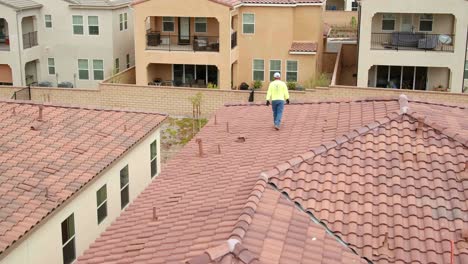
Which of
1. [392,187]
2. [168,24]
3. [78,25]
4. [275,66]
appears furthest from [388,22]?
[392,187]

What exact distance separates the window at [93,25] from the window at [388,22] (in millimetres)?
16512

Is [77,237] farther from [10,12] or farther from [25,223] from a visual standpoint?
[10,12]

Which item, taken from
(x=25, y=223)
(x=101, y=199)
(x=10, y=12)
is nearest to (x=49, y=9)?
(x=10, y=12)

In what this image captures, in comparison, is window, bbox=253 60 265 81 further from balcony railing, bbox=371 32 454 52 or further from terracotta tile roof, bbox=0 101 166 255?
terracotta tile roof, bbox=0 101 166 255

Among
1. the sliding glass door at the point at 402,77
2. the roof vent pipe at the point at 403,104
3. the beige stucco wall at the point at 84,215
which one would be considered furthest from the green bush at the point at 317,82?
the roof vent pipe at the point at 403,104

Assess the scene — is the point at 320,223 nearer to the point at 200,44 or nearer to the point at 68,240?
the point at 68,240

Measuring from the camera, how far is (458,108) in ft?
52.1

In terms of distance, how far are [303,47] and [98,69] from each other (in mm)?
12296

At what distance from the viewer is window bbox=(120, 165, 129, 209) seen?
18766 millimetres

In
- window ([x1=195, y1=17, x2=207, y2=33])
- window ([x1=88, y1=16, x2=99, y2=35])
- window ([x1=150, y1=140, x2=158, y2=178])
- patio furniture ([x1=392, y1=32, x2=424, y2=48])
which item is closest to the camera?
window ([x1=150, y1=140, x2=158, y2=178])

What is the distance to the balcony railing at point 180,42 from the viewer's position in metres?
36.2

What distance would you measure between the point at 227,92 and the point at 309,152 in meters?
20.6

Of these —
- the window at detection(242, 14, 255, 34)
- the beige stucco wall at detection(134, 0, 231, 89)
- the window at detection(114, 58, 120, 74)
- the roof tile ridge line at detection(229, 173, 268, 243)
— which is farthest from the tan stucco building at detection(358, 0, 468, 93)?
the roof tile ridge line at detection(229, 173, 268, 243)

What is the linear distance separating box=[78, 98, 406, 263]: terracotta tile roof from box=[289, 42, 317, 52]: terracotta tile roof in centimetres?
1845
